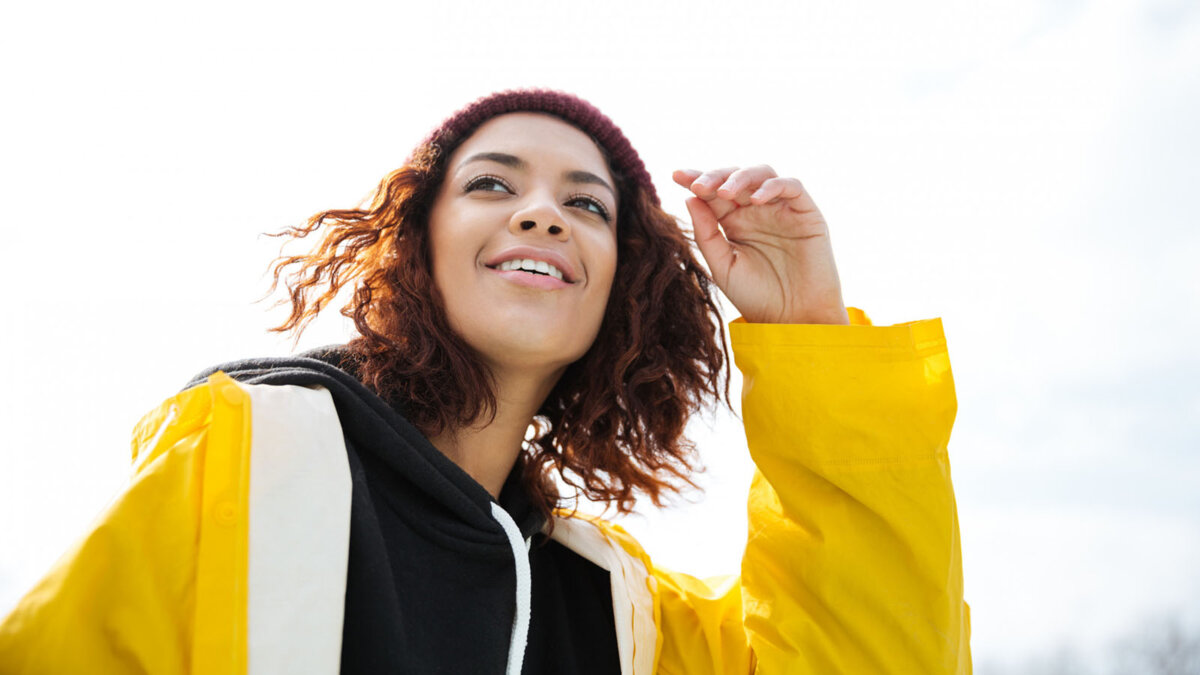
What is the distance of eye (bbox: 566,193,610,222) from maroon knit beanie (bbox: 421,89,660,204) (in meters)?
0.26

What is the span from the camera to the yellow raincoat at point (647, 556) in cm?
126

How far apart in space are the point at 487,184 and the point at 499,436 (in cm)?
74

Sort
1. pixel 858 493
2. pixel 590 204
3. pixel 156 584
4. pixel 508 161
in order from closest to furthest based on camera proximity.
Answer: pixel 156 584
pixel 858 493
pixel 508 161
pixel 590 204

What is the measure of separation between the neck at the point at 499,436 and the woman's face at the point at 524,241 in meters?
0.08

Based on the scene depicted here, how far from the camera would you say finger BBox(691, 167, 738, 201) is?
2246 mm

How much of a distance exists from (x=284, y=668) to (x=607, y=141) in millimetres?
1876

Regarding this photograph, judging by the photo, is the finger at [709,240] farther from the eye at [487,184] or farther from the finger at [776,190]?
the eye at [487,184]

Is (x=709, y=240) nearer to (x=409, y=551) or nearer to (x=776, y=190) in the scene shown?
(x=776, y=190)

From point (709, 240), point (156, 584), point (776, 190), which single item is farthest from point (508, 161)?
point (156, 584)

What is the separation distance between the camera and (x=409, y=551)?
1812mm

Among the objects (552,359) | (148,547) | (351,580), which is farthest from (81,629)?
(552,359)

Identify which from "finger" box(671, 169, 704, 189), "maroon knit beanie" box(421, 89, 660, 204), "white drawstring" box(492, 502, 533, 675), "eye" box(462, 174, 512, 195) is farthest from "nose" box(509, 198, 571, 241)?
"white drawstring" box(492, 502, 533, 675)

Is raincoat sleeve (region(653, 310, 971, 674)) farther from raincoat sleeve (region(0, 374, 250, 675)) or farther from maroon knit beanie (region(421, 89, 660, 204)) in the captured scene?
raincoat sleeve (region(0, 374, 250, 675))

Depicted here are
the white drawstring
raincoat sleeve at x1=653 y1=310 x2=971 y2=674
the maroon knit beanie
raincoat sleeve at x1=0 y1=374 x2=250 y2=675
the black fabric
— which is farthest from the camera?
the maroon knit beanie
